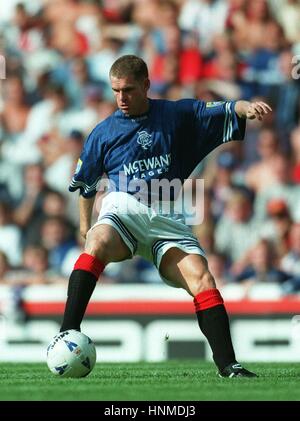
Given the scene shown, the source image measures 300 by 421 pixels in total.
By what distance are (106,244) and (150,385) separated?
112 cm

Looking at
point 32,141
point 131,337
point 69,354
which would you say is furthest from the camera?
point 32,141

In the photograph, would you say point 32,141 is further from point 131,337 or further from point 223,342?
point 223,342

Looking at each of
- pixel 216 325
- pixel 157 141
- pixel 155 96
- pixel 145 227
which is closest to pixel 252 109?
pixel 157 141

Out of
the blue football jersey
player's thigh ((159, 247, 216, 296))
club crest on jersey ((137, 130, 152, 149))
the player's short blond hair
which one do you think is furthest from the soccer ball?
the player's short blond hair

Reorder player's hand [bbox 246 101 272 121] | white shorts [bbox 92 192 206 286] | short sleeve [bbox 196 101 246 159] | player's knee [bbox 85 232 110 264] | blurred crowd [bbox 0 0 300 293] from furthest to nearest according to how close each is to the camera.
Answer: blurred crowd [bbox 0 0 300 293]
short sleeve [bbox 196 101 246 159]
white shorts [bbox 92 192 206 286]
player's knee [bbox 85 232 110 264]
player's hand [bbox 246 101 272 121]

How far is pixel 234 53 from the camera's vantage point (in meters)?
14.4

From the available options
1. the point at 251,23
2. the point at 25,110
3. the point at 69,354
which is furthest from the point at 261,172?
the point at 69,354

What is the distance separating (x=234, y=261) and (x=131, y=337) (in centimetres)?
177

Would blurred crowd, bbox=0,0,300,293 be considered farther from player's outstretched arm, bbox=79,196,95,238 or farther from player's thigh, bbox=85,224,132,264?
player's thigh, bbox=85,224,132,264

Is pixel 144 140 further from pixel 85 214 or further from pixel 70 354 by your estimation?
pixel 70 354

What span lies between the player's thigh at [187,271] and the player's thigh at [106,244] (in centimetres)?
31

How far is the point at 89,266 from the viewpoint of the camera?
7.45 m

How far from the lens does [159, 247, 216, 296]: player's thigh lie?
7.47m

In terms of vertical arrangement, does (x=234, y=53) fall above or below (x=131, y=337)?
above
